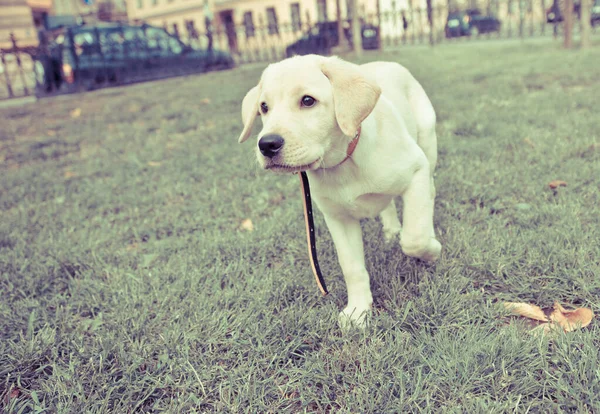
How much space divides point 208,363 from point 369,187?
1033 mm

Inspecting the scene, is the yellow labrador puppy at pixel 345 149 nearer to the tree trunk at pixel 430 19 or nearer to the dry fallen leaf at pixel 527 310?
the dry fallen leaf at pixel 527 310

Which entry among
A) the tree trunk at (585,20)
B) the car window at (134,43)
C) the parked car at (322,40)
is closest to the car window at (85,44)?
the car window at (134,43)

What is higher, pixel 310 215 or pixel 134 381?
pixel 310 215

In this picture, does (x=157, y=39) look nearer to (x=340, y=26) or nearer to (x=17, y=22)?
(x=340, y=26)

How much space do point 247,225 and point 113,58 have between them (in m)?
11.3

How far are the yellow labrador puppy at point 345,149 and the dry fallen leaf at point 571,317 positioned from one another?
0.58 meters

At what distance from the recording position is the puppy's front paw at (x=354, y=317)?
215cm

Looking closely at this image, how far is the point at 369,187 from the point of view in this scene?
214cm

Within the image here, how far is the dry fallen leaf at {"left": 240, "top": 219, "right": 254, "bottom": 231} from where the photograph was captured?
11.4ft

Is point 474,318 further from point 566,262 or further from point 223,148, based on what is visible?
point 223,148

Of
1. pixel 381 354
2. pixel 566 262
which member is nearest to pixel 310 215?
pixel 381 354

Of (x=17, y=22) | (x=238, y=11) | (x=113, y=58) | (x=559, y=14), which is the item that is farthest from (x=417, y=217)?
(x=238, y=11)

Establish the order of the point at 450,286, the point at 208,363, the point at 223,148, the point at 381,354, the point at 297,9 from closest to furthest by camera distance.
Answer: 1. the point at 381,354
2. the point at 208,363
3. the point at 450,286
4. the point at 223,148
5. the point at 297,9

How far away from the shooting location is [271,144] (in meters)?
1.89
